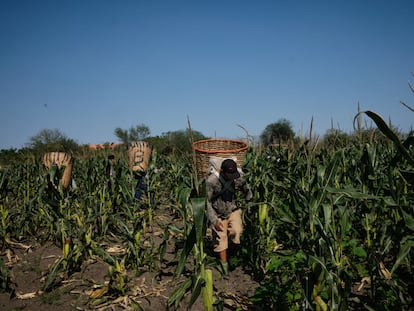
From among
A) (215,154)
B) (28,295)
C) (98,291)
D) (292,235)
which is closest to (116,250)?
(98,291)

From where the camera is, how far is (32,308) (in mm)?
2971

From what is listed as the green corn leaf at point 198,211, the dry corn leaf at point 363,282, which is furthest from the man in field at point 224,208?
the green corn leaf at point 198,211

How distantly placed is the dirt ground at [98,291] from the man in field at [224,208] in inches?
14.7

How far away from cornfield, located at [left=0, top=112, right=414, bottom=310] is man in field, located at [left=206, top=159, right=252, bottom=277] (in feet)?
0.70

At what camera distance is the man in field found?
3751 mm

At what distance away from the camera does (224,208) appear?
→ 3.92 m

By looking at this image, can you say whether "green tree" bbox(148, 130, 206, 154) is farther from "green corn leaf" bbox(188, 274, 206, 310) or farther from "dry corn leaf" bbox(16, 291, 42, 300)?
"dry corn leaf" bbox(16, 291, 42, 300)

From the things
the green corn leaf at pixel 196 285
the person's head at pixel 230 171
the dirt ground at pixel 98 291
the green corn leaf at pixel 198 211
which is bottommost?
the dirt ground at pixel 98 291

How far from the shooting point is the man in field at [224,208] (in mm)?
3751

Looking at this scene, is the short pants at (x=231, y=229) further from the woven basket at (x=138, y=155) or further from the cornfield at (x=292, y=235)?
the woven basket at (x=138, y=155)

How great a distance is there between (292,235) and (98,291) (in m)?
2.25

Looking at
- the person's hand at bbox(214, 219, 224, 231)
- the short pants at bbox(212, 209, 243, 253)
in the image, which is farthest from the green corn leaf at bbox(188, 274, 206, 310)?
the short pants at bbox(212, 209, 243, 253)

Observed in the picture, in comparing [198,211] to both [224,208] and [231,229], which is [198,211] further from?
[231,229]

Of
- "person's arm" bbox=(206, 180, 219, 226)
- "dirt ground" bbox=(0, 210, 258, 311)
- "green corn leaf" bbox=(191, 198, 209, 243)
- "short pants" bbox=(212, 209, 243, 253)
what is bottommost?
"dirt ground" bbox=(0, 210, 258, 311)
